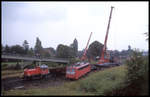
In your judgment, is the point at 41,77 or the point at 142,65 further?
the point at 41,77

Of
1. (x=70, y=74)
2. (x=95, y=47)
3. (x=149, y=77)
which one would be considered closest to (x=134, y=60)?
(x=149, y=77)

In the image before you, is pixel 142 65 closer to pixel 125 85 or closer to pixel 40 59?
pixel 125 85

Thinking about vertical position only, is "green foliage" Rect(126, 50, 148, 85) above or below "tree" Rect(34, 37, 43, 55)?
below

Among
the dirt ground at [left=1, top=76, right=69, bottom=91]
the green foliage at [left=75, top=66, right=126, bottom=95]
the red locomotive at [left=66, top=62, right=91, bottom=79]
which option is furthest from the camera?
the red locomotive at [left=66, top=62, right=91, bottom=79]

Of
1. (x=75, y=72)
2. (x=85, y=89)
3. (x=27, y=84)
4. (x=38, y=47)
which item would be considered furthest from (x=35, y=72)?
(x=38, y=47)

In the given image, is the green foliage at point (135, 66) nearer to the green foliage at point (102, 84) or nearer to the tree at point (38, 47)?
the green foliage at point (102, 84)

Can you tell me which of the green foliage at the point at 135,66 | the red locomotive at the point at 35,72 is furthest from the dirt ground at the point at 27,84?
the green foliage at the point at 135,66

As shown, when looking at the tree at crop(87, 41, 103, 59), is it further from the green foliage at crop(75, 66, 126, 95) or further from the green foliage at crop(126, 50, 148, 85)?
the green foliage at crop(126, 50, 148, 85)

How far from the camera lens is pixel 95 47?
51031mm

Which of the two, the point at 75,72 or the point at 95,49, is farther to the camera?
the point at 95,49

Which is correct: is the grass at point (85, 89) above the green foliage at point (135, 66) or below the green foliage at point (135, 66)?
below

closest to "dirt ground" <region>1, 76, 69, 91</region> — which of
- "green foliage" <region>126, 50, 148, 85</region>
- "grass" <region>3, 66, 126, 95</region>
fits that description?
"grass" <region>3, 66, 126, 95</region>

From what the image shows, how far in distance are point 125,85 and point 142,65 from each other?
1.85 meters

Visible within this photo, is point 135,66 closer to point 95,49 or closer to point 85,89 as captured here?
point 85,89
